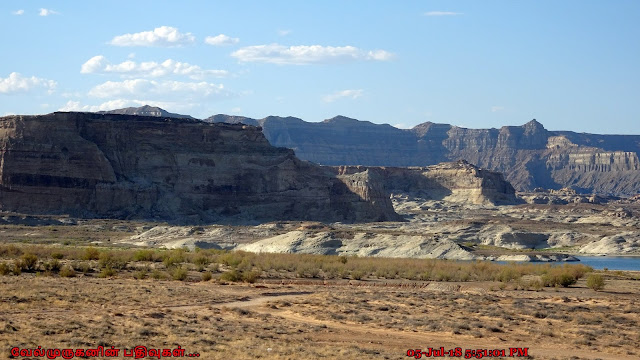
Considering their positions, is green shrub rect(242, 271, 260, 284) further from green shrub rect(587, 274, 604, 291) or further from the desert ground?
green shrub rect(587, 274, 604, 291)

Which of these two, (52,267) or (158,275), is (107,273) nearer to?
(158,275)

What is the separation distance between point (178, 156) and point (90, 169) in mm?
11158

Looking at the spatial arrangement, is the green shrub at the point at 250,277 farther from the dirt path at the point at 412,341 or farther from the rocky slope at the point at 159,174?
the rocky slope at the point at 159,174

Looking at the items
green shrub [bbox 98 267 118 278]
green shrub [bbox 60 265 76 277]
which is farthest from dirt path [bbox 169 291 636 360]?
green shrub [bbox 98 267 118 278]

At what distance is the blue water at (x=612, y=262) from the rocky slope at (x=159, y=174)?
32.1 meters

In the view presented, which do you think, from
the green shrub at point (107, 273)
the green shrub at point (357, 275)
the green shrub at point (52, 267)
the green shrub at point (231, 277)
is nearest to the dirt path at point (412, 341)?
the green shrub at point (231, 277)

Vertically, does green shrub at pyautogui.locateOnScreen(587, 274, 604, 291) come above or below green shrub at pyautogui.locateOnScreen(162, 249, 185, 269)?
above

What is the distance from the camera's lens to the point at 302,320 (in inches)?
1198

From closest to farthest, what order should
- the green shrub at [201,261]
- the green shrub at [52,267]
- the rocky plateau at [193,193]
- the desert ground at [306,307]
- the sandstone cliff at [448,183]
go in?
the desert ground at [306,307] → the green shrub at [52,267] → the green shrub at [201,261] → the rocky plateau at [193,193] → the sandstone cliff at [448,183]

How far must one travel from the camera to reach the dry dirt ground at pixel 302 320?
79.2 ft

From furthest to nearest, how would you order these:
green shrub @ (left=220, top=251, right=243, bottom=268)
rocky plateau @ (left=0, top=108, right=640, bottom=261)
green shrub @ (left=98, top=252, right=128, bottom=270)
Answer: rocky plateau @ (left=0, top=108, right=640, bottom=261), green shrub @ (left=220, top=251, right=243, bottom=268), green shrub @ (left=98, top=252, right=128, bottom=270)

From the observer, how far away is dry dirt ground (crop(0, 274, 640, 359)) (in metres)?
24.1

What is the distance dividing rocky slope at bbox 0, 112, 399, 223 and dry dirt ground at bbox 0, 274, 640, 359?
201 feet

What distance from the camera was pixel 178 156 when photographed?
108188 mm
